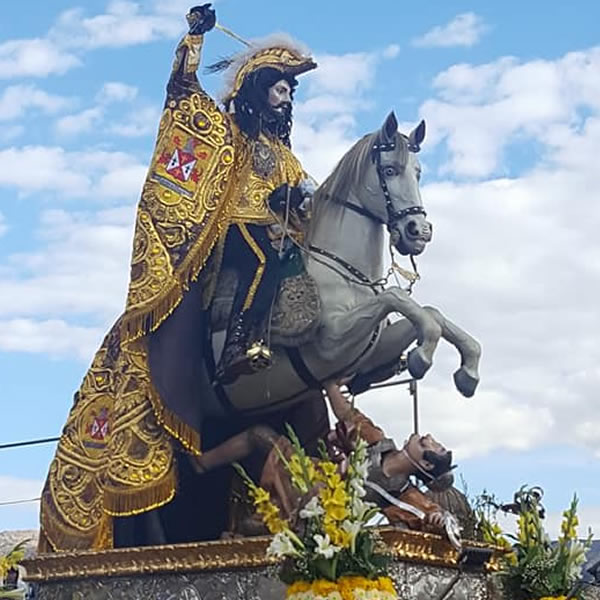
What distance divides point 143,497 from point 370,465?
168 cm

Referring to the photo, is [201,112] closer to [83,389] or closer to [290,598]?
[83,389]

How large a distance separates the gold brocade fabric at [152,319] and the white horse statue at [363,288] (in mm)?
523

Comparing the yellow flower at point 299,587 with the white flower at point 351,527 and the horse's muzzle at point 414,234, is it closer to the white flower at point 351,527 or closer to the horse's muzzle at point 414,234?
the white flower at point 351,527

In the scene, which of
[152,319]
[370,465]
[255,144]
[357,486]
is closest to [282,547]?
[357,486]

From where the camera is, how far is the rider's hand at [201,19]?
35.5ft

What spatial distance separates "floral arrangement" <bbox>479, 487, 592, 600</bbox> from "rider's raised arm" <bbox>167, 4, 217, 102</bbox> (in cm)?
396

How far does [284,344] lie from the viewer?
9.97 metres

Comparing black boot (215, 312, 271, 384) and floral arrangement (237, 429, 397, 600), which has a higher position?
black boot (215, 312, 271, 384)

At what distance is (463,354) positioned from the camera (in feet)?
32.8

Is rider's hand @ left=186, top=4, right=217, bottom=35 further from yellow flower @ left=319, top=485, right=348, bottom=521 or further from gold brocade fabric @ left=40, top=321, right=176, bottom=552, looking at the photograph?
yellow flower @ left=319, top=485, right=348, bottom=521

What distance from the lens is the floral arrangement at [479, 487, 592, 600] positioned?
9.46 metres

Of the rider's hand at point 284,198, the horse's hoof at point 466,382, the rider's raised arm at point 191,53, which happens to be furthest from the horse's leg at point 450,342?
the rider's raised arm at point 191,53

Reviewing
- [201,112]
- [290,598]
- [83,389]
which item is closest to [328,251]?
[201,112]

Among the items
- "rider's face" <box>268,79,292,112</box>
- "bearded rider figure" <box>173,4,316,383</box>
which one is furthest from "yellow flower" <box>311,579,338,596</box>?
"rider's face" <box>268,79,292,112</box>
